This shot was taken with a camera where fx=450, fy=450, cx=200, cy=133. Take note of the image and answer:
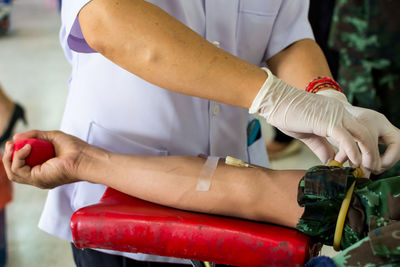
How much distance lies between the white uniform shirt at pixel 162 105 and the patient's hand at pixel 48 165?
88 mm

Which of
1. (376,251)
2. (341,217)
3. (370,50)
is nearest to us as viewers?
(376,251)

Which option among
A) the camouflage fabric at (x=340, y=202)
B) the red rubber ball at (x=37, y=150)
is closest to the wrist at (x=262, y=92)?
the camouflage fabric at (x=340, y=202)

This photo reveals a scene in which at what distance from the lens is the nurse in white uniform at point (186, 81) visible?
0.95 meters

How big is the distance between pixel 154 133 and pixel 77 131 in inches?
9.1

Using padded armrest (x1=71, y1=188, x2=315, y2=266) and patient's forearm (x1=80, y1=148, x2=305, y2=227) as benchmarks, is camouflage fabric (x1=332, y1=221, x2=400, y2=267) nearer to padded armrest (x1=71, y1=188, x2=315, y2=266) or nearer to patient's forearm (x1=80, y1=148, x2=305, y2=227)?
padded armrest (x1=71, y1=188, x2=315, y2=266)

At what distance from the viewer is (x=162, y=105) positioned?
124 centimetres

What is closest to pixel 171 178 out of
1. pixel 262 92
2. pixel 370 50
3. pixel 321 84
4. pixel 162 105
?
pixel 162 105

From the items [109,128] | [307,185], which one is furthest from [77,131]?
[307,185]

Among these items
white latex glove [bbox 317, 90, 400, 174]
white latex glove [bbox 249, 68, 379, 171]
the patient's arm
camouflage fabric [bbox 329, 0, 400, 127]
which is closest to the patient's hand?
the patient's arm

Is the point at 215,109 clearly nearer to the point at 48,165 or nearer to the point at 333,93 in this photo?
the point at 333,93

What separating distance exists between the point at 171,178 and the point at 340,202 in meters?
0.42

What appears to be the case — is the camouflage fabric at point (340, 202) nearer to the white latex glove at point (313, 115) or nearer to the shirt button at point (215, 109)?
the white latex glove at point (313, 115)

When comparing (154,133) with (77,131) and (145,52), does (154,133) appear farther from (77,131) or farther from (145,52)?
(145,52)

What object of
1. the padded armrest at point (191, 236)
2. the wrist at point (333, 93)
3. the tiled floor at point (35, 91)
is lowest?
the tiled floor at point (35, 91)
